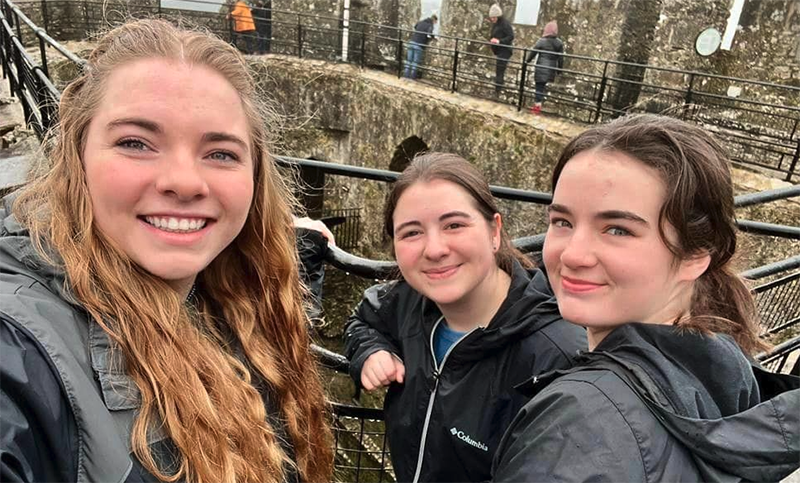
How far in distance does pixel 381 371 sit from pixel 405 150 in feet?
28.4

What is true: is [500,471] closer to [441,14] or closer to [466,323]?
[466,323]

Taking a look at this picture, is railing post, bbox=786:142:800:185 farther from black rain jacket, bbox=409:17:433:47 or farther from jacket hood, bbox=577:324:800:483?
black rain jacket, bbox=409:17:433:47

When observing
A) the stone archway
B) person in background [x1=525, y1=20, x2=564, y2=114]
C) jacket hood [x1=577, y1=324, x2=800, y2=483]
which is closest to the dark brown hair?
jacket hood [x1=577, y1=324, x2=800, y2=483]

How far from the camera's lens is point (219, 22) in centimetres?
1301

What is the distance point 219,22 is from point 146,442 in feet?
44.8

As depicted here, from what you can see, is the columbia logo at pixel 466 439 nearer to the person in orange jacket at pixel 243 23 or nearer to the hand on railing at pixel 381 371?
the hand on railing at pixel 381 371

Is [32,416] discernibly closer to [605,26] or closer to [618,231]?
[618,231]

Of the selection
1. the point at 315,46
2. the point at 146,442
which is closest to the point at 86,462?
the point at 146,442

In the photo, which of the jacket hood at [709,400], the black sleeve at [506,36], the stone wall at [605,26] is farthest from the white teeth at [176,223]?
the black sleeve at [506,36]

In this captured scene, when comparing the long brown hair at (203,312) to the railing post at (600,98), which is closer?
the long brown hair at (203,312)

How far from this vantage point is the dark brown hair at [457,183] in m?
1.73

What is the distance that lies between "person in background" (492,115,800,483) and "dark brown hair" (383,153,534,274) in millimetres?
394

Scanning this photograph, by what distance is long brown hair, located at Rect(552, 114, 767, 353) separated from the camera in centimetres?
115

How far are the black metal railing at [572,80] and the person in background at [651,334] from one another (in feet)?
11.7
